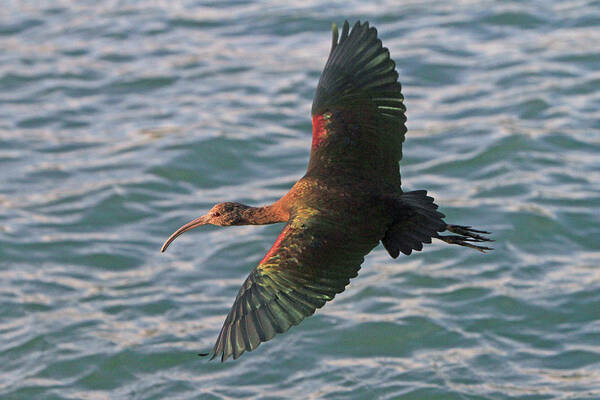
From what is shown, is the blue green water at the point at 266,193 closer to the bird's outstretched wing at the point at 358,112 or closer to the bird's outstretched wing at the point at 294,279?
the bird's outstretched wing at the point at 358,112

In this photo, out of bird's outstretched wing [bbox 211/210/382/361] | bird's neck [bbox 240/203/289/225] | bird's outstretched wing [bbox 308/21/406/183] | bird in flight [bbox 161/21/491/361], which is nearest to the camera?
bird's outstretched wing [bbox 211/210/382/361]

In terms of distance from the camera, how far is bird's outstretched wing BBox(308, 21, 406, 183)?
766cm

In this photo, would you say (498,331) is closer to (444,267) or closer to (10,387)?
(444,267)

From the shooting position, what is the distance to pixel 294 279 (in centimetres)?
675

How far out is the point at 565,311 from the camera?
9.95 metres

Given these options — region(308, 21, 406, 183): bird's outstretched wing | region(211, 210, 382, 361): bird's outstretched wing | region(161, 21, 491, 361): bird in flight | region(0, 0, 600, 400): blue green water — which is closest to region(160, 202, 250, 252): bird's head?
region(161, 21, 491, 361): bird in flight

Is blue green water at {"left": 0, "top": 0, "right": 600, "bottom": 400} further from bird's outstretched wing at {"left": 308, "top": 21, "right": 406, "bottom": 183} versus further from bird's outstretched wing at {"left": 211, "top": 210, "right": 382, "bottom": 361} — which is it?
bird's outstretched wing at {"left": 211, "top": 210, "right": 382, "bottom": 361}

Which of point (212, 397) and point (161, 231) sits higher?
point (161, 231)

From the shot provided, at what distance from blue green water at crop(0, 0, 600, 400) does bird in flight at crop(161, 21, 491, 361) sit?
2328 millimetres

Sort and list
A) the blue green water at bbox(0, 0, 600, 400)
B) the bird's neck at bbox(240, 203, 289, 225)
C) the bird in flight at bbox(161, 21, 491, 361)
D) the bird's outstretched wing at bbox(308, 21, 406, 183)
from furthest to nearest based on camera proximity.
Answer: the blue green water at bbox(0, 0, 600, 400), the bird's outstretched wing at bbox(308, 21, 406, 183), the bird's neck at bbox(240, 203, 289, 225), the bird in flight at bbox(161, 21, 491, 361)

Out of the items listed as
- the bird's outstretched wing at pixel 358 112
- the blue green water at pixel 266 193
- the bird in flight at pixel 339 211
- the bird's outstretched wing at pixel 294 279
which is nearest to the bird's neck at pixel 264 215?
the bird in flight at pixel 339 211

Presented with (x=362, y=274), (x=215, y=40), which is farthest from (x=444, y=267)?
(x=215, y=40)

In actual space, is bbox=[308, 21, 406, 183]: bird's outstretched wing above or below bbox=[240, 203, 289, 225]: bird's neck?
above

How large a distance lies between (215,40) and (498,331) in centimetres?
708
